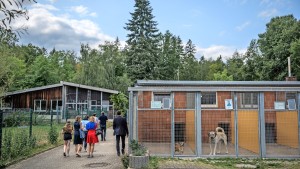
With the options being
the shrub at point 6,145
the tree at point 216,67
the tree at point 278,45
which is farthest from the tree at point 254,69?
the tree at point 216,67

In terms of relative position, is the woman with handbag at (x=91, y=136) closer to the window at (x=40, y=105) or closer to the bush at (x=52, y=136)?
the bush at (x=52, y=136)

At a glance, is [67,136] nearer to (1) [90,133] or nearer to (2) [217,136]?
(1) [90,133]

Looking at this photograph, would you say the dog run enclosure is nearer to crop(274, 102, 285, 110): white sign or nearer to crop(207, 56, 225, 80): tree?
crop(274, 102, 285, 110): white sign

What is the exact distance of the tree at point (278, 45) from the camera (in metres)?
34.1

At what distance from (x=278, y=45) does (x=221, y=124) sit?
82.0 ft

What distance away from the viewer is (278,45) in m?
34.8

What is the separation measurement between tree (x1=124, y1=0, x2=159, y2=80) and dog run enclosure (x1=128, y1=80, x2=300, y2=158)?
38.0 m

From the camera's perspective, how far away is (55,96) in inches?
1608

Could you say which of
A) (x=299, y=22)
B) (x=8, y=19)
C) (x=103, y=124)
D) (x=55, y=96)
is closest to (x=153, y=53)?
(x=55, y=96)

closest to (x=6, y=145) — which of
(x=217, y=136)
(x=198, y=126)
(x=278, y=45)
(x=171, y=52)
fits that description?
(x=198, y=126)

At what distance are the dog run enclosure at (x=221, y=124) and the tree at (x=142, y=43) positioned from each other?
38045 millimetres

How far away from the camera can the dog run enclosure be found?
478 inches

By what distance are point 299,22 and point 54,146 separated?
29.2 meters

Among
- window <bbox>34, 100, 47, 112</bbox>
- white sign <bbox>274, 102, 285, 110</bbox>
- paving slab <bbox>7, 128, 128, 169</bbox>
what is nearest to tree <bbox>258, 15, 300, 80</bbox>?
white sign <bbox>274, 102, 285, 110</bbox>
